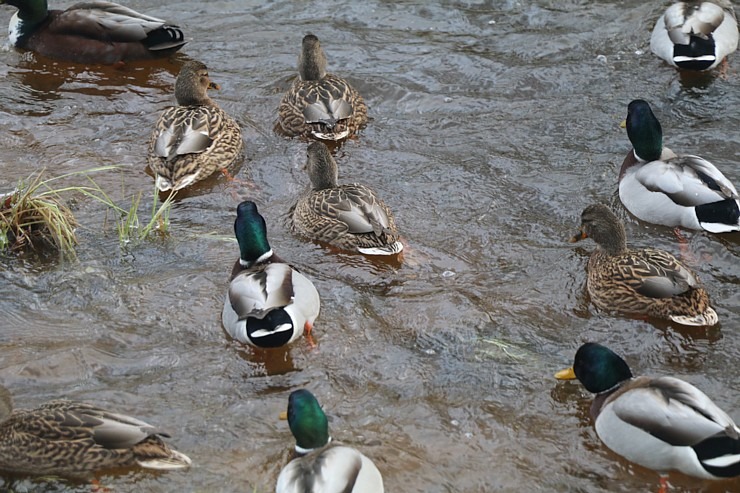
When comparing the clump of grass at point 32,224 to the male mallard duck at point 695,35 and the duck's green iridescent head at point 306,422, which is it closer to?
the duck's green iridescent head at point 306,422

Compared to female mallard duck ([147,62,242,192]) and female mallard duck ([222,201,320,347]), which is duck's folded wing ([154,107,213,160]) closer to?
female mallard duck ([147,62,242,192])

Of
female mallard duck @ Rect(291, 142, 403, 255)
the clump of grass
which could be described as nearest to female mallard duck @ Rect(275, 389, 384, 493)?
female mallard duck @ Rect(291, 142, 403, 255)

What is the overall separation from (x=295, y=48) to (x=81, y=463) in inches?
259

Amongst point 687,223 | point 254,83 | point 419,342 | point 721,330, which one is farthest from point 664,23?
point 419,342

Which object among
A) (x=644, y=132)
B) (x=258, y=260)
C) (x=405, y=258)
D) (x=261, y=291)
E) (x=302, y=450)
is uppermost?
(x=644, y=132)

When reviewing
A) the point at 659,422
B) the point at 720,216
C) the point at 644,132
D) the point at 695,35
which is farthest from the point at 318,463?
the point at 695,35

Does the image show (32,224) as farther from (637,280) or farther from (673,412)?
(673,412)

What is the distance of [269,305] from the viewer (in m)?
6.26

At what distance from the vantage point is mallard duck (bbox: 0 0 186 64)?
421 inches

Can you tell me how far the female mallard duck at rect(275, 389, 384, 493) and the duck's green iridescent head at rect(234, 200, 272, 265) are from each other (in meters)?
1.83

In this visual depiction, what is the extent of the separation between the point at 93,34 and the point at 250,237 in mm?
4804

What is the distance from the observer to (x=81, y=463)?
17.4ft

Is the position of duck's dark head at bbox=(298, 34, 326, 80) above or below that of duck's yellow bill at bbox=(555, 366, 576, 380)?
above

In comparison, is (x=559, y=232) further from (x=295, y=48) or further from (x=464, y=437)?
(x=295, y=48)
